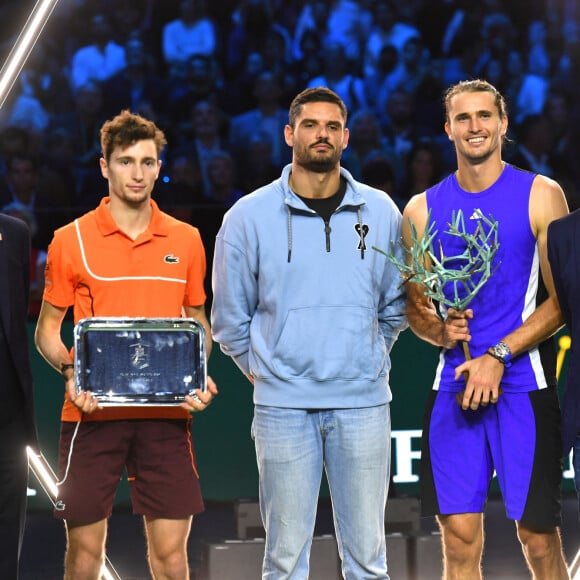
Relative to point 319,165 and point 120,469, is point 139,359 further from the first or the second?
point 319,165

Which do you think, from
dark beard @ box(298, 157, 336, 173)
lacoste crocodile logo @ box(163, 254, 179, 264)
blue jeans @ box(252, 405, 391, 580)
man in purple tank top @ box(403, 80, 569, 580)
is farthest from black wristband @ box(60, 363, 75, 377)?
man in purple tank top @ box(403, 80, 569, 580)

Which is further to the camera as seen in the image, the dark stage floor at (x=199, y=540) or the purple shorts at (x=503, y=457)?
the dark stage floor at (x=199, y=540)

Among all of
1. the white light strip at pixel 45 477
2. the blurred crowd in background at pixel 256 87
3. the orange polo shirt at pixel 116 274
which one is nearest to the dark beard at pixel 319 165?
the orange polo shirt at pixel 116 274

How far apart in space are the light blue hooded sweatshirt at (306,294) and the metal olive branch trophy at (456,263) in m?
0.11

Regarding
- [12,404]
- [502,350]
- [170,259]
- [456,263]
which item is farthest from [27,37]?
[502,350]

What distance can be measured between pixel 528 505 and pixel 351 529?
551mm

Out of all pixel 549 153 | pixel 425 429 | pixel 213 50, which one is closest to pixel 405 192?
pixel 549 153

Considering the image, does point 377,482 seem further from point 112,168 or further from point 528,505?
point 112,168

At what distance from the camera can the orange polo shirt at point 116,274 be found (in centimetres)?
364

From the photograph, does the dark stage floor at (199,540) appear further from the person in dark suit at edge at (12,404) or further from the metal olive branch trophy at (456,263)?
the metal olive branch trophy at (456,263)

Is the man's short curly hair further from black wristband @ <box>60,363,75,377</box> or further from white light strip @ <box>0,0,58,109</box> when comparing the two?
white light strip @ <box>0,0,58,109</box>

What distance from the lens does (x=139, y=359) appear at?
360cm

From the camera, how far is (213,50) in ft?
25.8

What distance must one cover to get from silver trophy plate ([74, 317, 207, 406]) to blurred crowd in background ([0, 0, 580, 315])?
11.6 feet
